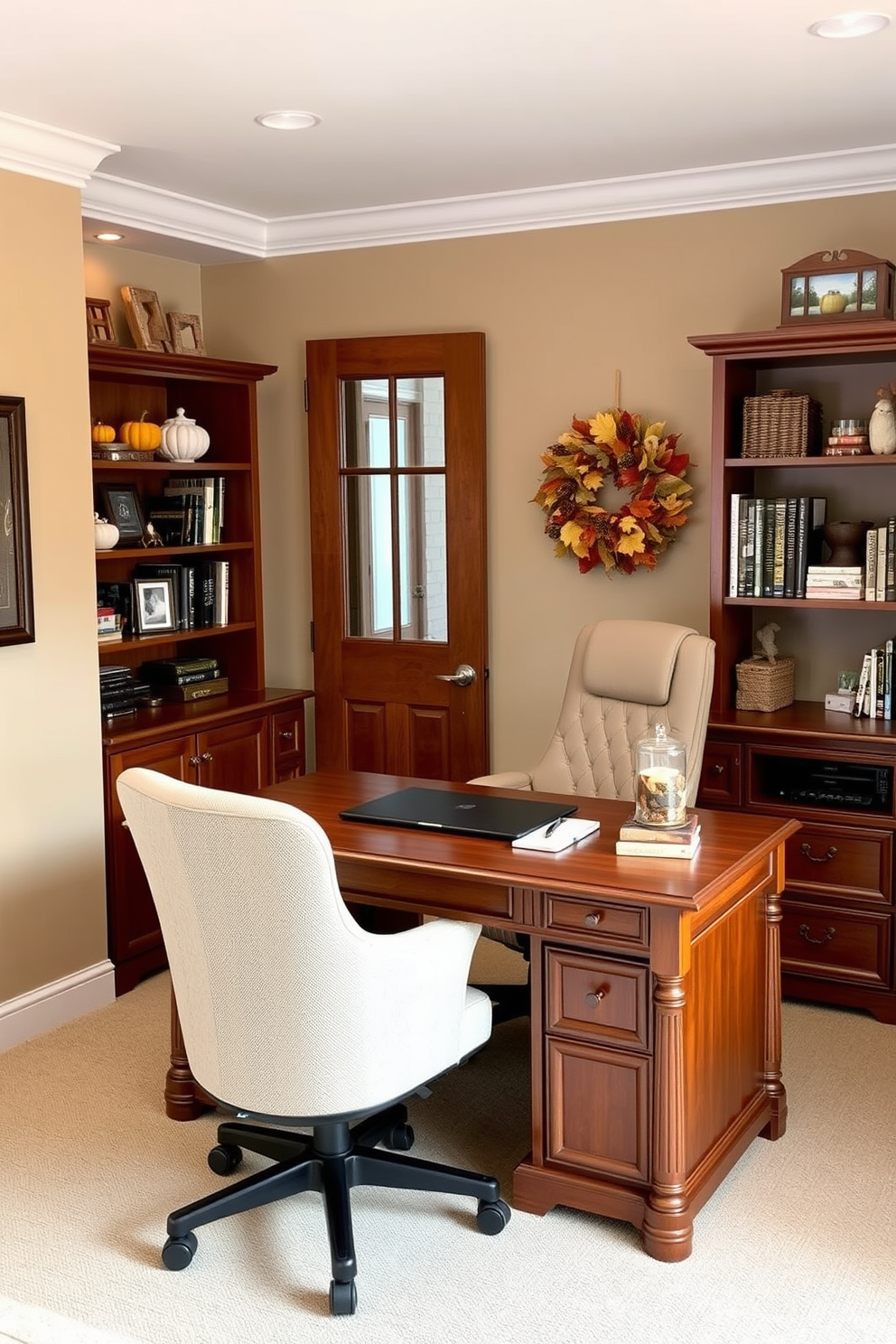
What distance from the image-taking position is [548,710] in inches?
192

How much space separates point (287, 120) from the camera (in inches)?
145

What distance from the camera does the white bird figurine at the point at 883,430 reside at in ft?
13.0

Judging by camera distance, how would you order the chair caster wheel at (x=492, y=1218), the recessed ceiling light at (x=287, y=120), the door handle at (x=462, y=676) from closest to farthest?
the chair caster wheel at (x=492, y=1218) → the recessed ceiling light at (x=287, y=120) → the door handle at (x=462, y=676)

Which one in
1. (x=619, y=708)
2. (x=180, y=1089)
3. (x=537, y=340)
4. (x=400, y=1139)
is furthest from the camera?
(x=537, y=340)

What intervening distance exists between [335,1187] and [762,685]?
2198mm

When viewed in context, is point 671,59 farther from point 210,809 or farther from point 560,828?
point 210,809

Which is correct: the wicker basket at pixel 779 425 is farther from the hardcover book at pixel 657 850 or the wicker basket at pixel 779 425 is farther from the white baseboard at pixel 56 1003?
the white baseboard at pixel 56 1003

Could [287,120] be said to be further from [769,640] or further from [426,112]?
[769,640]

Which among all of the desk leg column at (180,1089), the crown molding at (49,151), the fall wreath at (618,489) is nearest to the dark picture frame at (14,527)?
the crown molding at (49,151)

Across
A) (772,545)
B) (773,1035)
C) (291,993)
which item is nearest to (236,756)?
(772,545)

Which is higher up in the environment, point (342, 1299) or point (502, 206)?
point (502, 206)

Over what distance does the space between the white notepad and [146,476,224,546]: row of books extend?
229 centimetres

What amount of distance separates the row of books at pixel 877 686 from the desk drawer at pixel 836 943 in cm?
62

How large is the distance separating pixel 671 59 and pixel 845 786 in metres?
2.08
